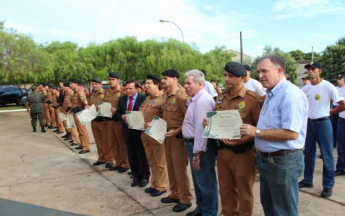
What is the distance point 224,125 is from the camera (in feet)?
9.09

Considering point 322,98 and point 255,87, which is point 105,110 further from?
point 322,98

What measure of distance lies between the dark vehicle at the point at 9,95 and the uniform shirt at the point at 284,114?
2600 centimetres

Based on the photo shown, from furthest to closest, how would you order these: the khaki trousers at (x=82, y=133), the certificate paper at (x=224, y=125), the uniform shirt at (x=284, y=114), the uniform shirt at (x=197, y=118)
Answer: the khaki trousers at (x=82, y=133), the uniform shirt at (x=197, y=118), the certificate paper at (x=224, y=125), the uniform shirt at (x=284, y=114)

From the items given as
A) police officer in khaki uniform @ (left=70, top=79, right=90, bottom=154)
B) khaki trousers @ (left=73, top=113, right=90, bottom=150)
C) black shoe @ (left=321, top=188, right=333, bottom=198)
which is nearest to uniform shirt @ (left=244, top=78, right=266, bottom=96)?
black shoe @ (left=321, top=188, right=333, bottom=198)

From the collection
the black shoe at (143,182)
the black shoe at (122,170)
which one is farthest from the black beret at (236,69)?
the black shoe at (122,170)

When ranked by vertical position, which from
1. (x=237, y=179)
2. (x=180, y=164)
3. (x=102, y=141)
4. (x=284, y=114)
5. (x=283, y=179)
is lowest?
(x=102, y=141)

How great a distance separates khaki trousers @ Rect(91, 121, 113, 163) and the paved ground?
31cm

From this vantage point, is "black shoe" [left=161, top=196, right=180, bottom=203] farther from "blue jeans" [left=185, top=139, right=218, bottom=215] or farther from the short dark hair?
the short dark hair

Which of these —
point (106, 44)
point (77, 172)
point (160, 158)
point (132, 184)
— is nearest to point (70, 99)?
point (77, 172)

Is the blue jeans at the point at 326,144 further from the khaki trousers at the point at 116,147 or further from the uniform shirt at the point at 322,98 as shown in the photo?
the khaki trousers at the point at 116,147

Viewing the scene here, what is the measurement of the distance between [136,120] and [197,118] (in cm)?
156

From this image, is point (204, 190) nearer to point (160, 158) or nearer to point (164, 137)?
point (164, 137)

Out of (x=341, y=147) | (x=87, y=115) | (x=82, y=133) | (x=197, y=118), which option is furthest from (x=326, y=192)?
(x=82, y=133)

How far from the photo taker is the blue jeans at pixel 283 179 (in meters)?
2.36
